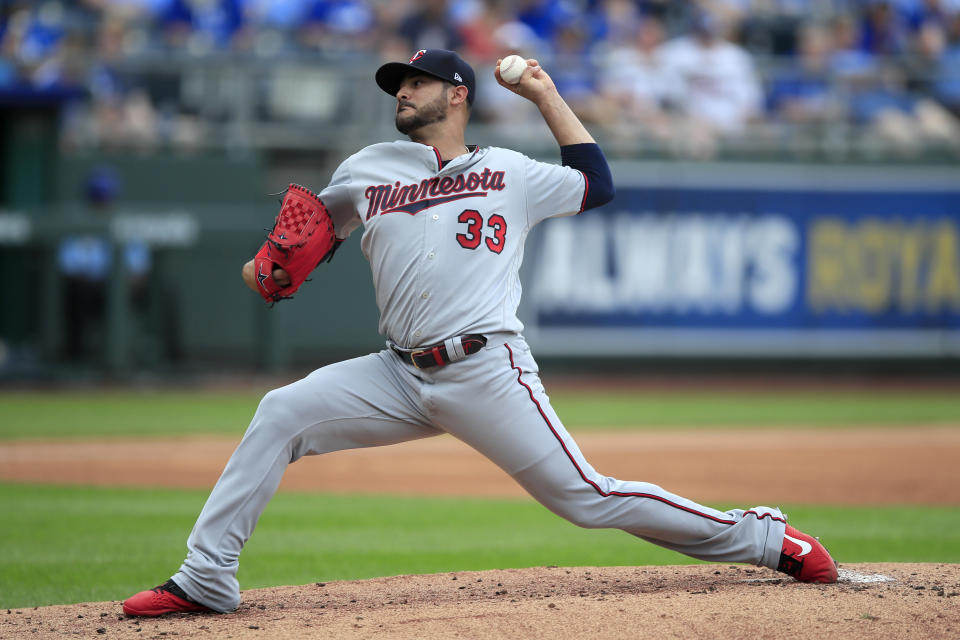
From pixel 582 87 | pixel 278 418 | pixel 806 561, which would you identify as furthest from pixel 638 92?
pixel 278 418

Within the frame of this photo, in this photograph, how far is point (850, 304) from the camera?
1423 cm

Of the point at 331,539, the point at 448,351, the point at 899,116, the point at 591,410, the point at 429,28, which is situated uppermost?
the point at 429,28

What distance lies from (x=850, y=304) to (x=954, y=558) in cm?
943

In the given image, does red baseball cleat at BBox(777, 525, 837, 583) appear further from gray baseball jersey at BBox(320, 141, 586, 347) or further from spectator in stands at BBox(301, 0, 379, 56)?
spectator in stands at BBox(301, 0, 379, 56)

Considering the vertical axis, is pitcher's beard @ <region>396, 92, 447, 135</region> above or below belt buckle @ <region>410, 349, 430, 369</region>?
above

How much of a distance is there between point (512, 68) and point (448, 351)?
948 mm

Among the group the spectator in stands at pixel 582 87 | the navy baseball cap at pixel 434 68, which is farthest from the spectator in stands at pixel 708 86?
the navy baseball cap at pixel 434 68

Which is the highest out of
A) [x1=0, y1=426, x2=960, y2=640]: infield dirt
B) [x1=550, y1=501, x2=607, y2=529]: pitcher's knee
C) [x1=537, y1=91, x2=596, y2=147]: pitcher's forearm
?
[x1=537, y1=91, x2=596, y2=147]: pitcher's forearm

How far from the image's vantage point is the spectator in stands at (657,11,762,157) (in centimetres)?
1362

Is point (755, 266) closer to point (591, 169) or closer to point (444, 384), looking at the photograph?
point (591, 169)

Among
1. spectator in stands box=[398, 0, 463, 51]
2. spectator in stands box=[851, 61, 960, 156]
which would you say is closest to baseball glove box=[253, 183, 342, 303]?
spectator in stands box=[398, 0, 463, 51]

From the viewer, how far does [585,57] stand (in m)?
13.7

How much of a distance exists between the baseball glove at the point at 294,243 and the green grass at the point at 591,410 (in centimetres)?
625

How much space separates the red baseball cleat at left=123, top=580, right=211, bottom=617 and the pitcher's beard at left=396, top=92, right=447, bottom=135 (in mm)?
1648
